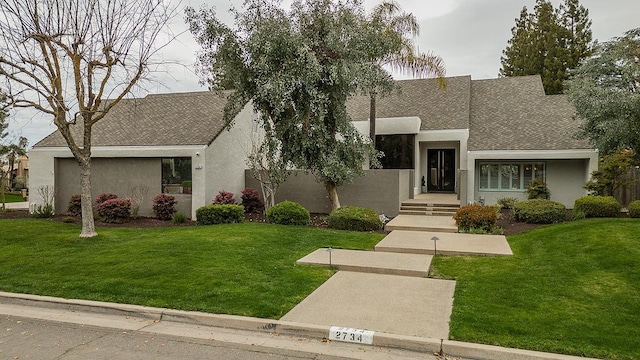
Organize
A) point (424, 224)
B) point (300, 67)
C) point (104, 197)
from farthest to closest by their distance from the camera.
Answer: point (104, 197), point (424, 224), point (300, 67)

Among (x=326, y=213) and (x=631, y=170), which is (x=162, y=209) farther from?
(x=631, y=170)

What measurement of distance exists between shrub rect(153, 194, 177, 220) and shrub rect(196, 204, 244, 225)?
7.05 feet

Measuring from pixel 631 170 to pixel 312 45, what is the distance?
13.3m

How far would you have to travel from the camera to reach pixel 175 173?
55.4ft

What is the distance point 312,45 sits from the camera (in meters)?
14.0

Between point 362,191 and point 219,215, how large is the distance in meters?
5.60

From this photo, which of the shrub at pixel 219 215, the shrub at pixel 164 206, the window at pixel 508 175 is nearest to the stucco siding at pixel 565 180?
the window at pixel 508 175

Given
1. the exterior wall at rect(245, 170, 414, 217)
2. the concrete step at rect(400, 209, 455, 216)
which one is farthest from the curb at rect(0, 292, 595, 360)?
the concrete step at rect(400, 209, 455, 216)

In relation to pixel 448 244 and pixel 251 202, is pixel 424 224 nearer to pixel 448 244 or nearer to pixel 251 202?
pixel 448 244

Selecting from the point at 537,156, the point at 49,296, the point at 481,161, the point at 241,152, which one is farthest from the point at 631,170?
the point at 49,296

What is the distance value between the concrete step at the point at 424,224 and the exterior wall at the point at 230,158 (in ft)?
22.5

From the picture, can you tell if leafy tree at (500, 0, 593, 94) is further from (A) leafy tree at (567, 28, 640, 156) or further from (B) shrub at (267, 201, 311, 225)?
(B) shrub at (267, 201, 311, 225)

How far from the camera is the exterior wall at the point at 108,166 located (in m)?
16.2

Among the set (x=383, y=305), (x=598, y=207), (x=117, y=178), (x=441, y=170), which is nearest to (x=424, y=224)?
(x=598, y=207)
